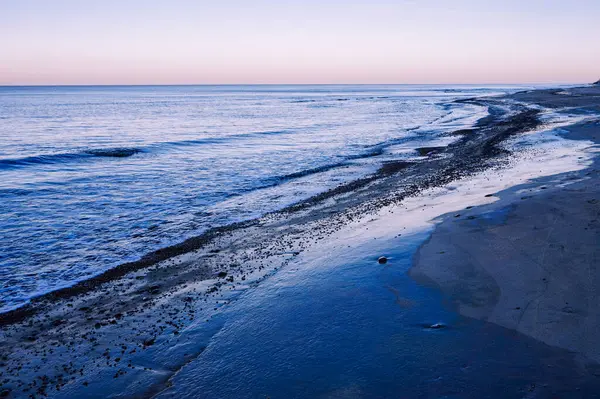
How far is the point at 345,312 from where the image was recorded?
7469 mm

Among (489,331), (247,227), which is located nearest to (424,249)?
(489,331)

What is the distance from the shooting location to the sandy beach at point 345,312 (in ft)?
18.4

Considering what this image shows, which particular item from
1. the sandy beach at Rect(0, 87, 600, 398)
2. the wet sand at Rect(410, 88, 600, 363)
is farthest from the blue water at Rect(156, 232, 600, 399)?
the wet sand at Rect(410, 88, 600, 363)

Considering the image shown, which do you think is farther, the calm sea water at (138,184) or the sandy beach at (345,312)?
the calm sea water at (138,184)

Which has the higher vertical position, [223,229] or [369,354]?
[369,354]

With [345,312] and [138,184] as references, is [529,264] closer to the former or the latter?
[345,312]

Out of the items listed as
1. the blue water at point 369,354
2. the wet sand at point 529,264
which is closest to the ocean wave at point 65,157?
the blue water at point 369,354

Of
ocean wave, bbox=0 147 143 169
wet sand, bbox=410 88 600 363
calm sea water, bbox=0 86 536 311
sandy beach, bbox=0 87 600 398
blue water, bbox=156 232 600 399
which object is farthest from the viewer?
ocean wave, bbox=0 147 143 169

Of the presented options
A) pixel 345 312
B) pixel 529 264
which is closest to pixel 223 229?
pixel 345 312

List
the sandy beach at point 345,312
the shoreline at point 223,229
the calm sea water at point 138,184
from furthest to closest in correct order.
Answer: the calm sea water at point 138,184 < the shoreline at point 223,229 < the sandy beach at point 345,312

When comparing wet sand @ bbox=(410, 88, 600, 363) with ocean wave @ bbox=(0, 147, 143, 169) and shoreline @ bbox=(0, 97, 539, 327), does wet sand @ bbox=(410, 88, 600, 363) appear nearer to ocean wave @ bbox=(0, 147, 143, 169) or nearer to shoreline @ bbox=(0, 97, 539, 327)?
shoreline @ bbox=(0, 97, 539, 327)

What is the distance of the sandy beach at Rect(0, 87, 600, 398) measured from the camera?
5.61m

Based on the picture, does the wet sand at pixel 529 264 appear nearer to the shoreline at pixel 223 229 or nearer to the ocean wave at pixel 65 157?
the shoreline at pixel 223 229

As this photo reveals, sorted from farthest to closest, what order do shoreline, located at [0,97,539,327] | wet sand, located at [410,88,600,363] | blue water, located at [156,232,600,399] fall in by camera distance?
shoreline, located at [0,97,539,327] < wet sand, located at [410,88,600,363] < blue water, located at [156,232,600,399]
